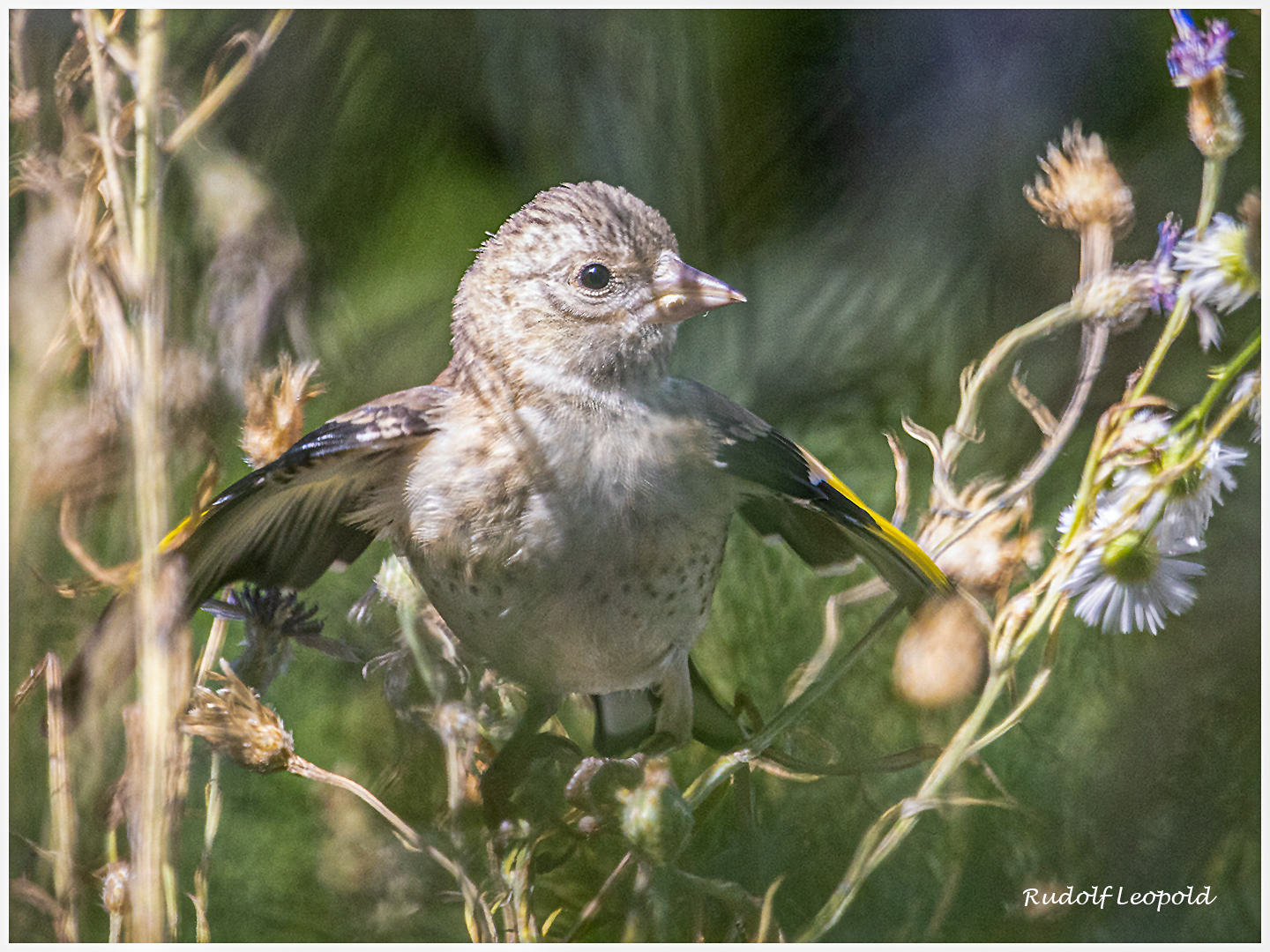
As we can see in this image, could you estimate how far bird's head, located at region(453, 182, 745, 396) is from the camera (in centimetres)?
70

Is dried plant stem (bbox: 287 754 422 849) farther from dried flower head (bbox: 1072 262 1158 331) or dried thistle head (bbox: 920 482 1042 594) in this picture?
dried flower head (bbox: 1072 262 1158 331)

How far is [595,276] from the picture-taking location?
2.29 feet

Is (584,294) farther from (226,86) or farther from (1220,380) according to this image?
(1220,380)

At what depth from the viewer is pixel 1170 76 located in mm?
797

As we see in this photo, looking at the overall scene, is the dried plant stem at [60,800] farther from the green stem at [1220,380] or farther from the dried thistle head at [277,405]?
the green stem at [1220,380]

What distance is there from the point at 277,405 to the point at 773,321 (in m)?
0.39

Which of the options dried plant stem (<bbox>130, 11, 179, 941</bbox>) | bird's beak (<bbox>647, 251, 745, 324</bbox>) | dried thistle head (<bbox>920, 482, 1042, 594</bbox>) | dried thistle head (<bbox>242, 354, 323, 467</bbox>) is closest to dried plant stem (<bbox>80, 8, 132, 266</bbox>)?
dried plant stem (<bbox>130, 11, 179, 941</bbox>)

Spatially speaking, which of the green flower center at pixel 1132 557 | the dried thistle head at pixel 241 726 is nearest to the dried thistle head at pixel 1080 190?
the green flower center at pixel 1132 557

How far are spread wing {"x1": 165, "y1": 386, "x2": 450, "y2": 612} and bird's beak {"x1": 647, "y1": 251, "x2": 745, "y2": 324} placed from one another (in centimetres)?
17

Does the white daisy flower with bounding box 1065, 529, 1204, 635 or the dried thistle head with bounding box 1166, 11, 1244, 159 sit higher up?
the dried thistle head with bounding box 1166, 11, 1244, 159

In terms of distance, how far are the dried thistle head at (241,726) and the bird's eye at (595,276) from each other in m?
0.41

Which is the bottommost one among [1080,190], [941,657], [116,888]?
[116,888]

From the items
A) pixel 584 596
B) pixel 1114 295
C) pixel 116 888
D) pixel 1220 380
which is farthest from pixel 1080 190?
pixel 116 888

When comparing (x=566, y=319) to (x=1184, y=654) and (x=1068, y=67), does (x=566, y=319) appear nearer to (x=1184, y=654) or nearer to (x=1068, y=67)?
(x=1068, y=67)
